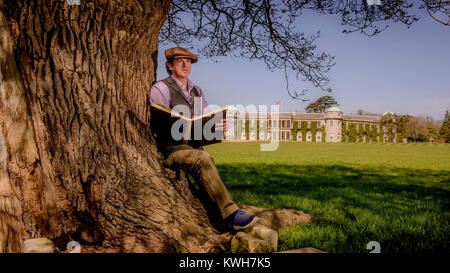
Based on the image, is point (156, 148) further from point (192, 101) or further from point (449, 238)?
point (449, 238)

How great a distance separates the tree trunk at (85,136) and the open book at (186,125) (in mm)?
152

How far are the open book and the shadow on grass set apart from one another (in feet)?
4.37

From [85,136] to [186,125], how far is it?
87cm

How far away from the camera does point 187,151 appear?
7.51 feet

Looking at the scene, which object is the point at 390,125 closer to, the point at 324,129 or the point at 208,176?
the point at 324,129

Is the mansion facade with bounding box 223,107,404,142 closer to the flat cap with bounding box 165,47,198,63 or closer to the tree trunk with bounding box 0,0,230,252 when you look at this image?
the flat cap with bounding box 165,47,198,63

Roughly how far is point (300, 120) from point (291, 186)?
2998 inches

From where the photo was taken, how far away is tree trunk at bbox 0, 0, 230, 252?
175 cm

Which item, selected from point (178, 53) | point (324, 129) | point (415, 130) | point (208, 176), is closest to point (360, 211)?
point (208, 176)

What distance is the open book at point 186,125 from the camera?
7.54 ft

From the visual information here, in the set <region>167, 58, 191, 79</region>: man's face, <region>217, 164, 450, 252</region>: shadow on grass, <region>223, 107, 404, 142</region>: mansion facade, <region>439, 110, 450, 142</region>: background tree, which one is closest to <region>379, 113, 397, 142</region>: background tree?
<region>223, 107, 404, 142</region>: mansion facade

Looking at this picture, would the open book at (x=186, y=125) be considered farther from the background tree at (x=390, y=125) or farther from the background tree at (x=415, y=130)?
the background tree at (x=415, y=130)
